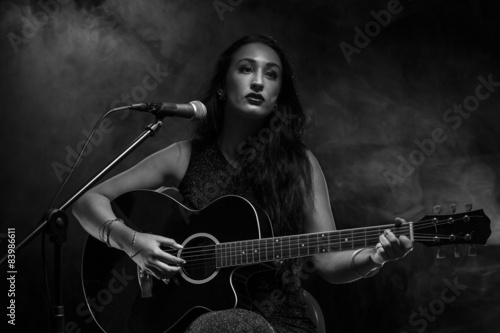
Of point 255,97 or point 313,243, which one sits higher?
point 255,97

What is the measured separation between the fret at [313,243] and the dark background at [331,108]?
84cm

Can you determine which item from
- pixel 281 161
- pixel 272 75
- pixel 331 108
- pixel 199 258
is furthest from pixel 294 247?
pixel 331 108

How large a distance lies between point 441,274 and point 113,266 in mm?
1383

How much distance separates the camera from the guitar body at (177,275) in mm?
2180

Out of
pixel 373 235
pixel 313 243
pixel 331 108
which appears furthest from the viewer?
pixel 331 108

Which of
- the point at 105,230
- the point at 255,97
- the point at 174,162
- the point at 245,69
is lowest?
the point at 105,230

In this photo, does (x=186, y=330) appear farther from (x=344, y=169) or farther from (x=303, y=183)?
(x=344, y=169)

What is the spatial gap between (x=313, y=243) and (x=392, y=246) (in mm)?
293

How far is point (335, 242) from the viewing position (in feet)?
6.81

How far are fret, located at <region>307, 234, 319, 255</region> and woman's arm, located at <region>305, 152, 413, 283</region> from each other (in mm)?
148

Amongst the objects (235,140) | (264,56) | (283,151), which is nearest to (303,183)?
(283,151)

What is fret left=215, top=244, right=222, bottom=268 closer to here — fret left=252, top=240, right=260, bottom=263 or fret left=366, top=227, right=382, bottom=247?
fret left=252, top=240, right=260, bottom=263

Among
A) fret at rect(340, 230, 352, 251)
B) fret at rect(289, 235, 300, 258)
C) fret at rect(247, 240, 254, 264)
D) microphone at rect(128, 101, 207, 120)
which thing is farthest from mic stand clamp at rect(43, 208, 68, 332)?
fret at rect(340, 230, 352, 251)

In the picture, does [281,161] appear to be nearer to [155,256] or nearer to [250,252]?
[250,252]
